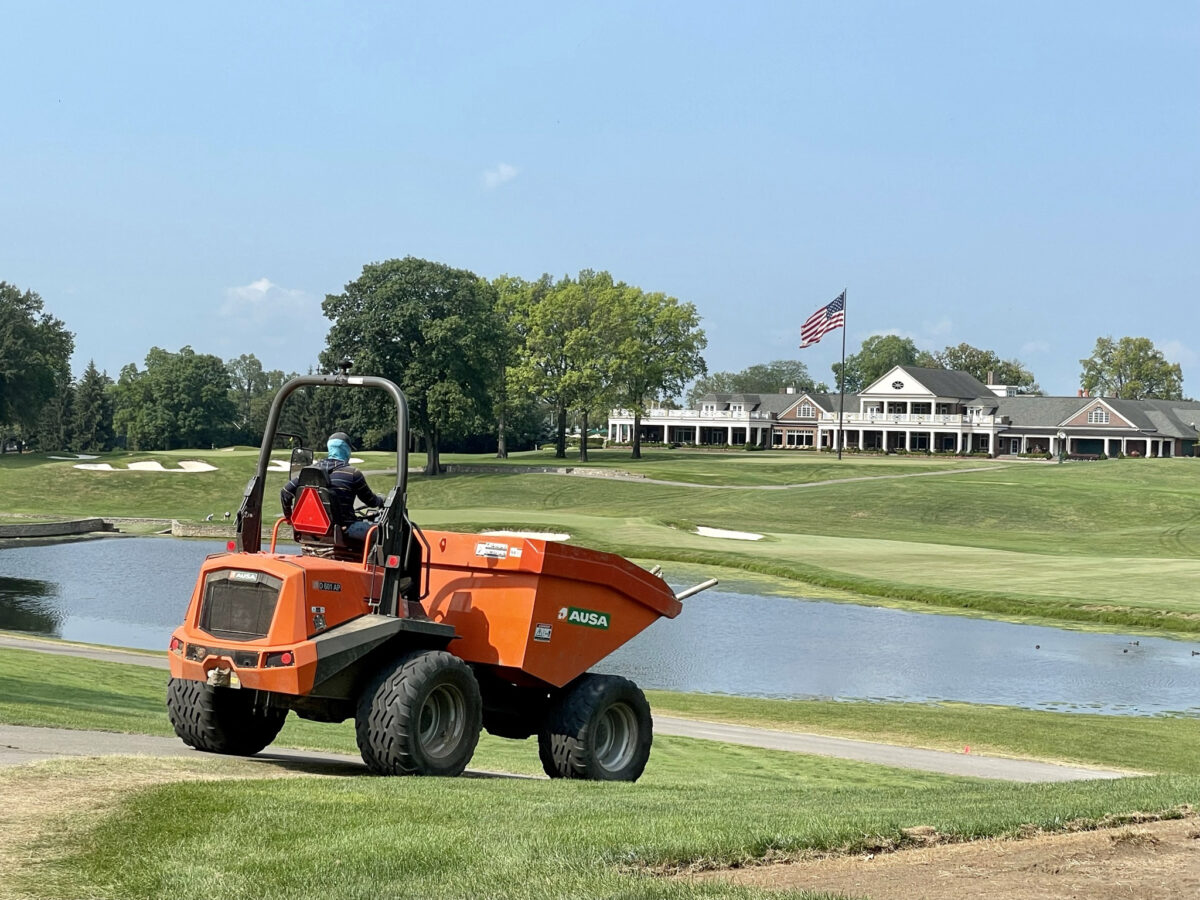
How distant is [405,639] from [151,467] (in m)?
78.6

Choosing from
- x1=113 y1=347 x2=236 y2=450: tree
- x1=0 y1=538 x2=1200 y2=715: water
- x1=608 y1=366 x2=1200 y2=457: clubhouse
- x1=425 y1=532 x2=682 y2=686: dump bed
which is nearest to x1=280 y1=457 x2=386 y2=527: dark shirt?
x1=425 y1=532 x2=682 y2=686: dump bed

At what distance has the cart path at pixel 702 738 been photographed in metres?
10.7

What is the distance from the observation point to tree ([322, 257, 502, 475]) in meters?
83.7

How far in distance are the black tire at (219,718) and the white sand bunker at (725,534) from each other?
45484 mm

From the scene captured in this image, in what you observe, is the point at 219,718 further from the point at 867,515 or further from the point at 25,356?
the point at 25,356

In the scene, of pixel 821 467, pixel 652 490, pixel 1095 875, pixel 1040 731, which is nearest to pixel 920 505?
pixel 652 490

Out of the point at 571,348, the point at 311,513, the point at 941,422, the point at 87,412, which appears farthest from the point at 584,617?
the point at 87,412

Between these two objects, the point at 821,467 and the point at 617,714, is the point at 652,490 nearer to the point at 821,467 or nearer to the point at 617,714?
the point at 821,467

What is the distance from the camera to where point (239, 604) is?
32.4 feet

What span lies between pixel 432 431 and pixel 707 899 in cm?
7979

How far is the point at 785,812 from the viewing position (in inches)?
341

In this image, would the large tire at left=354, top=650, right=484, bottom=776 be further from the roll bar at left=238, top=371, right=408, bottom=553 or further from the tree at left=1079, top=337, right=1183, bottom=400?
the tree at left=1079, top=337, right=1183, bottom=400

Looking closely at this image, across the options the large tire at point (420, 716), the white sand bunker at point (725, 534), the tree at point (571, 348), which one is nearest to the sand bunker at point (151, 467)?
the tree at point (571, 348)

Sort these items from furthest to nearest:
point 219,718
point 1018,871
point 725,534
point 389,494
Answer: point 725,534 < point 219,718 < point 389,494 < point 1018,871
